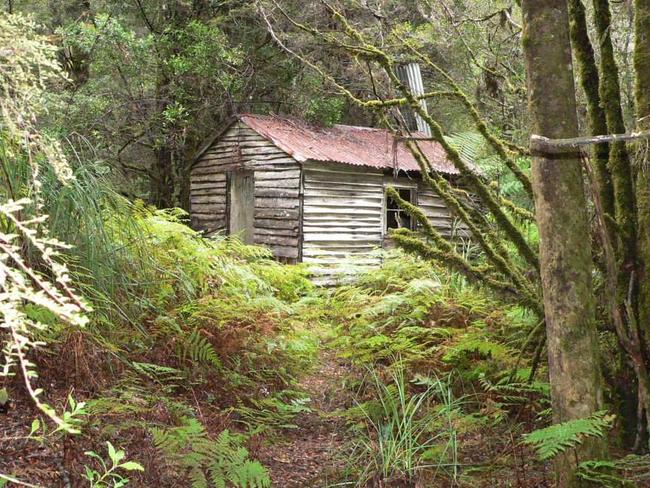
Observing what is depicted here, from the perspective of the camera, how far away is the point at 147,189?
65.8ft

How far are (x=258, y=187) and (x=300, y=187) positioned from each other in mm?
1528

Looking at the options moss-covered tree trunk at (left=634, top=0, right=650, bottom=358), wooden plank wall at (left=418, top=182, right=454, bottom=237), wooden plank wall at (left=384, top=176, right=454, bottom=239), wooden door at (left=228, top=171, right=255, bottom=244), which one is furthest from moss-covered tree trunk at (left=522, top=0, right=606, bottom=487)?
wooden plank wall at (left=418, top=182, right=454, bottom=237)

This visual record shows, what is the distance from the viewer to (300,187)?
14266 millimetres

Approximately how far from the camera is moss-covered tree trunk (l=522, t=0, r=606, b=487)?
2889 mm

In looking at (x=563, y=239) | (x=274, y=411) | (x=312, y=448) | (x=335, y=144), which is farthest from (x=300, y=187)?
(x=563, y=239)

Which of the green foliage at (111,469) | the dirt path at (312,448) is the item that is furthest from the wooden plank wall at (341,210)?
the green foliage at (111,469)

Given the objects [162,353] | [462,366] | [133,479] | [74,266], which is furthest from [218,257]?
[133,479]

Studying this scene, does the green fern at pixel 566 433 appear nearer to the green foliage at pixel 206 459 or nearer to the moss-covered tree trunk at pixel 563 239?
the moss-covered tree trunk at pixel 563 239

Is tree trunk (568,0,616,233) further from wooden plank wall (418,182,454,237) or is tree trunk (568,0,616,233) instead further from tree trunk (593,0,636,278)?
wooden plank wall (418,182,454,237)

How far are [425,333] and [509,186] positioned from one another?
330cm

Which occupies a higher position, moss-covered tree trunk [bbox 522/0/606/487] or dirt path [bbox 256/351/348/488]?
moss-covered tree trunk [bbox 522/0/606/487]

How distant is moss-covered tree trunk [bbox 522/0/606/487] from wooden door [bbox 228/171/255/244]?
13379 mm

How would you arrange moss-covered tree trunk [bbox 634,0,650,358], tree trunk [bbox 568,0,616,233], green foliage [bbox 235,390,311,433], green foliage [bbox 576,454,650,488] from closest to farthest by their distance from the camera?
green foliage [bbox 576,454,650,488] → moss-covered tree trunk [bbox 634,0,650,358] → tree trunk [bbox 568,0,616,233] → green foliage [bbox 235,390,311,433]

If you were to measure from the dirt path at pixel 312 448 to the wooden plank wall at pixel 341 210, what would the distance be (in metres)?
8.28
